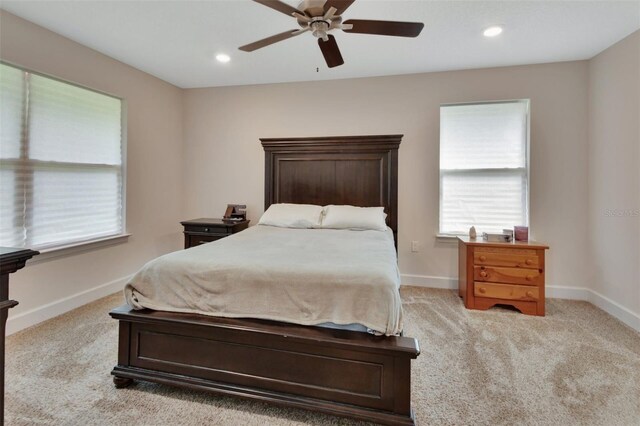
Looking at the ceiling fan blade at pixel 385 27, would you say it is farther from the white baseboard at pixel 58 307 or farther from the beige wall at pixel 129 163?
Answer: the white baseboard at pixel 58 307

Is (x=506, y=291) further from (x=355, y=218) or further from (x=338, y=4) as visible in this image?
(x=338, y=4)

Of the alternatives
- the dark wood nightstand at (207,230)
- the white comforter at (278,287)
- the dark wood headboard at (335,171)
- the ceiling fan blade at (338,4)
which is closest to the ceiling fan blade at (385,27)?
the ceiling fan blade at (338,4)

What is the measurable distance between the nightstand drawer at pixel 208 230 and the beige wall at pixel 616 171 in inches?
155

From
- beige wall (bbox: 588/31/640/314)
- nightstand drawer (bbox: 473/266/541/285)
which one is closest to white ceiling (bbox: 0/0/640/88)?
beige wall (bbox: 588/31/640/314)

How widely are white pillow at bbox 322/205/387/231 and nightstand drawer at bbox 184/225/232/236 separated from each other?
121cm

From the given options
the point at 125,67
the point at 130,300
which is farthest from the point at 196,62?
the point at 130,300

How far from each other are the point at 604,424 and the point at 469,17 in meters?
2.79

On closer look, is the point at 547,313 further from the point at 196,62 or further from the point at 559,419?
the point at 196,62

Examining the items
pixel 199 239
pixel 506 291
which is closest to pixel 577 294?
pixel 506 291

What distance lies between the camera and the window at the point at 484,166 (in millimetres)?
3488

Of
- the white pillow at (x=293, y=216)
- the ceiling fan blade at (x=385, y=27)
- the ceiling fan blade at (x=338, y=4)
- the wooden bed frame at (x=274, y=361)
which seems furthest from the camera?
the white pillow at (x=293, y=216)

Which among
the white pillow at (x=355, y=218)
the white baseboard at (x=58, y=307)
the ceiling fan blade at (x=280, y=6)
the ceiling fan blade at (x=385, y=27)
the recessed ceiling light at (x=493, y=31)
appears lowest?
the white baseboard at (x=58, y=307)

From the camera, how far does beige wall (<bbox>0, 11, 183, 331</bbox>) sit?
2.58 metres

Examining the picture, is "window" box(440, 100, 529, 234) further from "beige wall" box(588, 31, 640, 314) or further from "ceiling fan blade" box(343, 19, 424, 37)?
"ceiling fan blade" box(343, 19, 424, 37)
